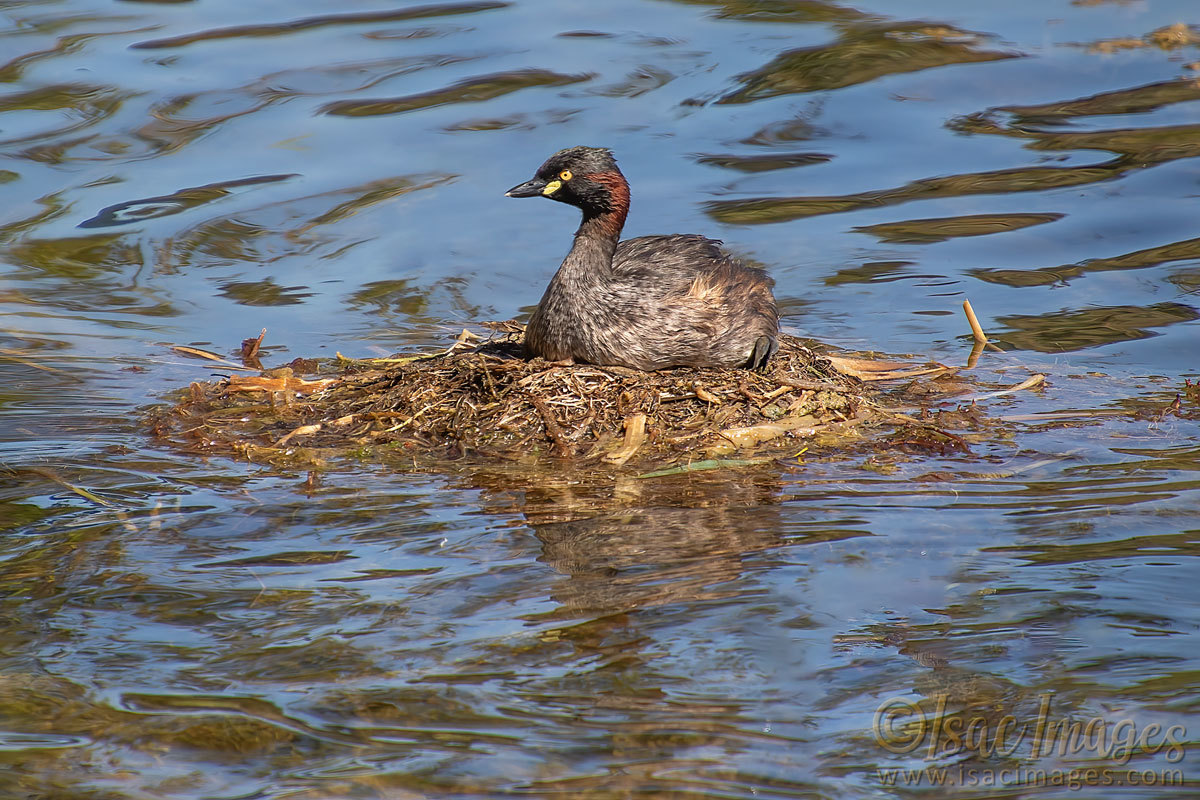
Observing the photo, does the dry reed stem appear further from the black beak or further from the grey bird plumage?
the black beak

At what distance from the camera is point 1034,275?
10719 mm

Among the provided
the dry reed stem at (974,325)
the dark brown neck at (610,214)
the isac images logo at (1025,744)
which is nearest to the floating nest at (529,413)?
the dark brown neck at (610,214)

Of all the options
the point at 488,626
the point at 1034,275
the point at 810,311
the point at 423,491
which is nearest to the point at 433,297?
the point at 810,311

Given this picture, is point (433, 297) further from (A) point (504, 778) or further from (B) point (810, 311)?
(A) point (504, 778)

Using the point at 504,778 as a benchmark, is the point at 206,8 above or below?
above

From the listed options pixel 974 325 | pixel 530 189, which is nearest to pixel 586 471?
pixel 530 189

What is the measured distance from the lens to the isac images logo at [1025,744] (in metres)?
4.38

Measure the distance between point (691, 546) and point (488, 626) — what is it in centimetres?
113

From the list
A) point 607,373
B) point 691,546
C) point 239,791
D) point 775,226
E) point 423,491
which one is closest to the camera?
point 239,791

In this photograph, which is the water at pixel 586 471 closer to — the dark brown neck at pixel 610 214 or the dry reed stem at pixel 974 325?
the dry reed stem at pixel 974 325

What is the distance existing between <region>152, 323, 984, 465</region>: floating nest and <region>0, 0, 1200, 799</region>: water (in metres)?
0.28

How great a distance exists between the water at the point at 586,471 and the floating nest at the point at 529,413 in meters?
0.28

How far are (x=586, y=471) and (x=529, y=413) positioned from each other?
57 centimetres

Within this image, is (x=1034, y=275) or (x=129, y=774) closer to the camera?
(x=129, y=774)
